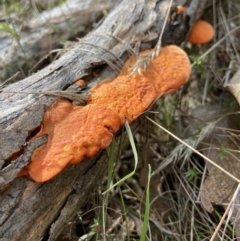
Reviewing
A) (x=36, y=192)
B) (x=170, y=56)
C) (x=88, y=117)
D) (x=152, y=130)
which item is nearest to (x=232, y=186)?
(x=152, y=130)

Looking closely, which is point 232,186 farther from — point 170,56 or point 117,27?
point 117,27

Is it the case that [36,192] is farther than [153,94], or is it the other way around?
[153,94]

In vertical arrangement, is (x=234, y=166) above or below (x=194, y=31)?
below

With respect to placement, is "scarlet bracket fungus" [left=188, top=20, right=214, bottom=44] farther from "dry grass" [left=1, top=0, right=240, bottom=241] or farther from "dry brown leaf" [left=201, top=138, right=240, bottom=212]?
"dry brown leaf" [left=201, top=138, right=240, bottom=212]

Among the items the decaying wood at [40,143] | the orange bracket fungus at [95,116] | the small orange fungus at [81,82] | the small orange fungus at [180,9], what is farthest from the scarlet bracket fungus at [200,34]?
the small orange fungus at [81,82]

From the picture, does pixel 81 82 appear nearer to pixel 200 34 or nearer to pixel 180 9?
pixel 180 9

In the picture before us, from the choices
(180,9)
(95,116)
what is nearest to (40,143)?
(95,116)

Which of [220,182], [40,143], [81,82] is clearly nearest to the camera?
[40,143]

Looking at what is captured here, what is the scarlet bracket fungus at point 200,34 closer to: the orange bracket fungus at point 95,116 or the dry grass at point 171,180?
the dry grass at point 171,180
